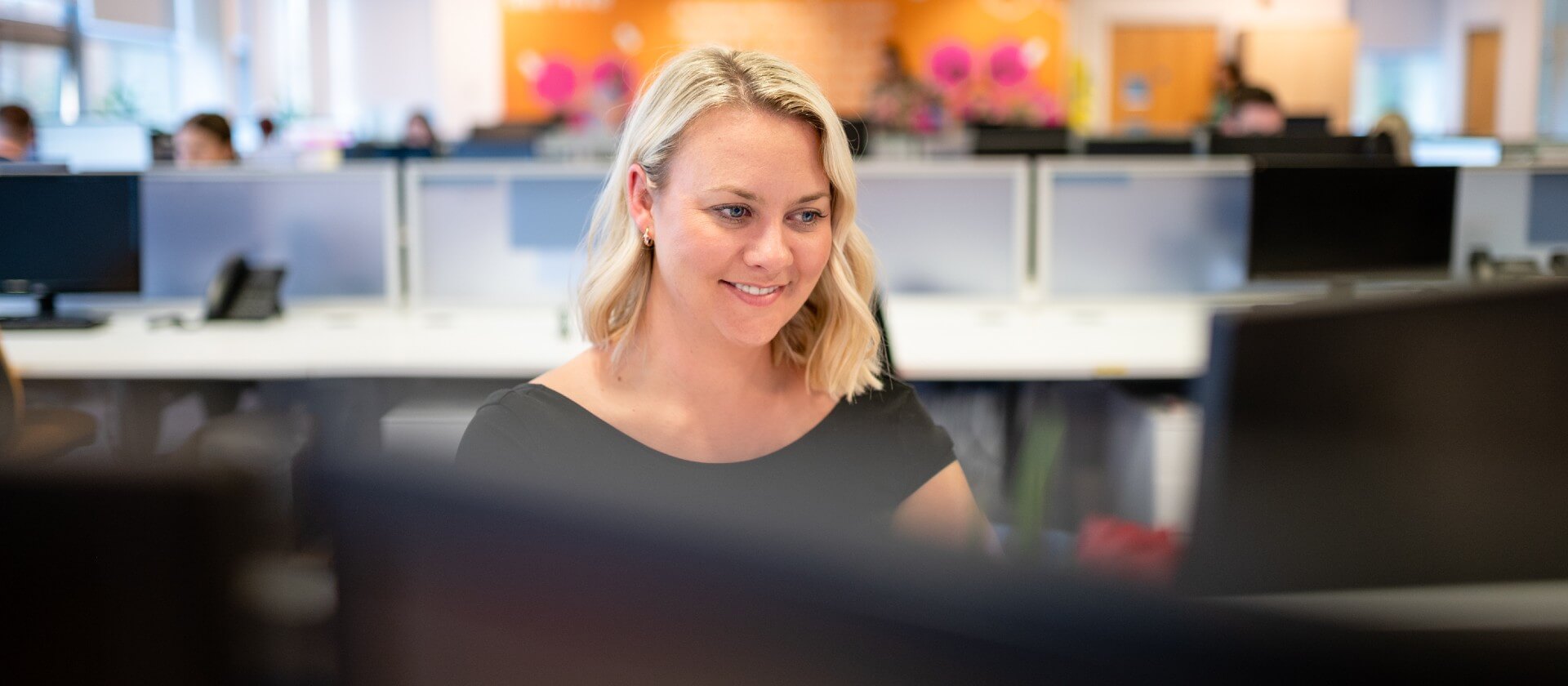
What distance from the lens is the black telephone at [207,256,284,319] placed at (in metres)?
3.03

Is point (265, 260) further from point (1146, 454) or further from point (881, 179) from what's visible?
point (1146, 454)

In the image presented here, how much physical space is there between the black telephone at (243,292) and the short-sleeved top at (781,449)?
7.04 feet

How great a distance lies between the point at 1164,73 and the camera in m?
11.1

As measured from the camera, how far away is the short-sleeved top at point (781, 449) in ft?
3.70

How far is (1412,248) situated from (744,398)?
98.6 inches

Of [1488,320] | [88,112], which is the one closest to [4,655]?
[1488,320]

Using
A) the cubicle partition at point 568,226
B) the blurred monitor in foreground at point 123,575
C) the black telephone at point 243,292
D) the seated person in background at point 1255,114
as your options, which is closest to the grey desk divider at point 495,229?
the cubicle partition at point 568,226

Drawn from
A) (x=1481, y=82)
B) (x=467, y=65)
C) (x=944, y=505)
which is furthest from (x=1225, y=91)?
(x=467, y=65)

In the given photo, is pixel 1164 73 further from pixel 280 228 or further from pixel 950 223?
pixel 280 228

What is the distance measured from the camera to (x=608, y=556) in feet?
0.85

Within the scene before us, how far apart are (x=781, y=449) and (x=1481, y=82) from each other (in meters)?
11.6

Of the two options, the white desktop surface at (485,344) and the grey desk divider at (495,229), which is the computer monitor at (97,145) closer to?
the white desktop surface at (485,344)

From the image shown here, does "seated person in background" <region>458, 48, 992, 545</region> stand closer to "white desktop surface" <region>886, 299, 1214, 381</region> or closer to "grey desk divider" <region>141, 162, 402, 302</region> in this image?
"white desktop surface" <region>886, 299, 1214, 381</region>

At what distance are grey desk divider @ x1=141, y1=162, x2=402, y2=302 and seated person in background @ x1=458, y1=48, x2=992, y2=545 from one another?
6.99 feet
